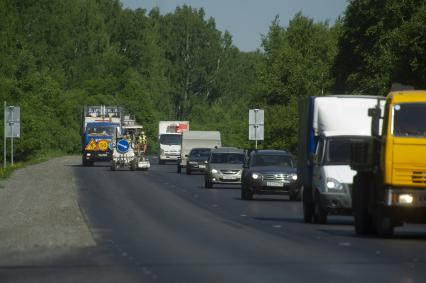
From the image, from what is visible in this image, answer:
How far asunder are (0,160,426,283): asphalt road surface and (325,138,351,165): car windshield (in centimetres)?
139

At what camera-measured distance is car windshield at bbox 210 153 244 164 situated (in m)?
56.7

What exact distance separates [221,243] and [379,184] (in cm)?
304

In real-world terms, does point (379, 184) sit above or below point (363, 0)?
below

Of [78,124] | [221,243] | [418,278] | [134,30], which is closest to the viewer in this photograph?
[418,278]

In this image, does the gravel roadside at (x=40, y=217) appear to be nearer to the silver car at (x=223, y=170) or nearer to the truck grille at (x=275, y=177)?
the silver car at (x=223, y=170)

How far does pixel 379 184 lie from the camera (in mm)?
24750

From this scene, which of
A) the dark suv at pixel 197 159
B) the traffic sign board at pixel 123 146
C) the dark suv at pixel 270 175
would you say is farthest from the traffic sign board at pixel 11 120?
the dark suv at pixel 270 175

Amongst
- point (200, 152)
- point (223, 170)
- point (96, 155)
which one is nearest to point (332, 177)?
point (223, 170)

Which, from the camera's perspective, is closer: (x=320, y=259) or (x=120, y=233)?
(x=320, y=259)

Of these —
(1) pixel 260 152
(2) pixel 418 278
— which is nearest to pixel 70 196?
(1) pixel 260 152

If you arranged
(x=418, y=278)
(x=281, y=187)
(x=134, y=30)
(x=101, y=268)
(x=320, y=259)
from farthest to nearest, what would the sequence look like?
(x=134, y=30) → (x=281, y=187) → (x=320, y=259) → (x=101, y=268) → (x=418, y=278)

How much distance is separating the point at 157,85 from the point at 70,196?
A: 414 feet

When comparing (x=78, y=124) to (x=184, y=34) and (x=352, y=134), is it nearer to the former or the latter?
(x=184, y=34)

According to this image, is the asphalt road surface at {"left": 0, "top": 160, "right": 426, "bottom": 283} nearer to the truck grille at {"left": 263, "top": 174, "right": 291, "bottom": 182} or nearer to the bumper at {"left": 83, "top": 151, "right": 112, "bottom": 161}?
the truck grille at {"left": 263, "top": 174, "right": 291, "bottom": 182}
